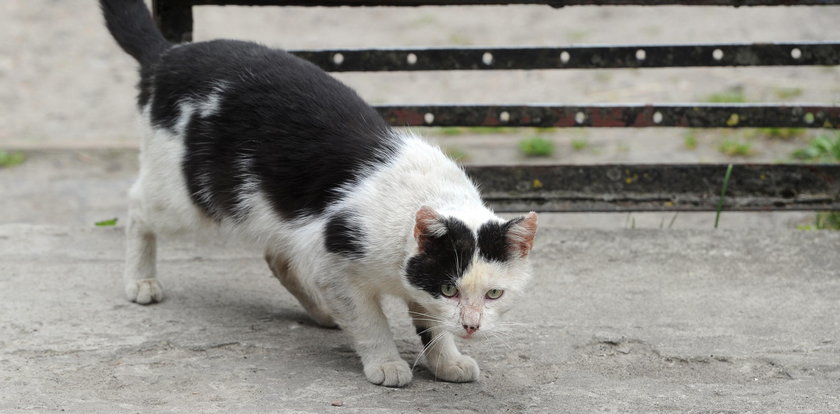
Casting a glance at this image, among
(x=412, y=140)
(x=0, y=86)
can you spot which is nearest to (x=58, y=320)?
(x=412, y=140)

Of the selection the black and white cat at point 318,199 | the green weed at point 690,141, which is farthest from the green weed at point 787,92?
the black and white cat at point 318,199

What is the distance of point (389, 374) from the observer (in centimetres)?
330

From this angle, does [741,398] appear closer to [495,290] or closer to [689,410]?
[689,410]

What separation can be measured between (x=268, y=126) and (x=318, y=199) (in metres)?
0.35

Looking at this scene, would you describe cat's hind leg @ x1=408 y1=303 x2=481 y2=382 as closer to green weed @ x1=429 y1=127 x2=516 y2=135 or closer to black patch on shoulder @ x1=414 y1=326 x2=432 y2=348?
black patch on shoulder @ x1=414 y1=326 x2=432 y2=348

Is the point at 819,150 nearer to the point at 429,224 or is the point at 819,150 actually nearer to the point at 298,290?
the point at 298,290

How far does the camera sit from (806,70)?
8258mm

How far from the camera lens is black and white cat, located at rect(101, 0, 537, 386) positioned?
3039 millimetres

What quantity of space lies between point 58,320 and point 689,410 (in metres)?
2.14

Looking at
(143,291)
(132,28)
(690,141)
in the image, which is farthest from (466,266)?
(690,141)

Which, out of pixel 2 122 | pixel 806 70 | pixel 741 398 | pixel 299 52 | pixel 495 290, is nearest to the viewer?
pixel 495 290

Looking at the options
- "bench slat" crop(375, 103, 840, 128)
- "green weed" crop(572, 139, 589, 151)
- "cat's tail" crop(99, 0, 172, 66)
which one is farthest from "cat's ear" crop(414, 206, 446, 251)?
"green weed" crop(572, 139, 589, 151)

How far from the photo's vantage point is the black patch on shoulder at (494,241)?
302 cm

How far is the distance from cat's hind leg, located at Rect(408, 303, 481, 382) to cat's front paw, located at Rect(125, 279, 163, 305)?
3.58 ft
